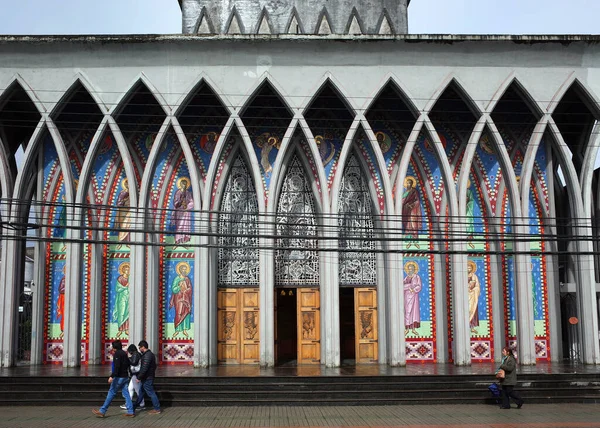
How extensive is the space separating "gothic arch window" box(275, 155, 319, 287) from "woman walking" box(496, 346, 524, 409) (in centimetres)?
671

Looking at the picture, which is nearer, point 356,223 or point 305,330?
point 305,330

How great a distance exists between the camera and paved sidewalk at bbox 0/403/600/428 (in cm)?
1338

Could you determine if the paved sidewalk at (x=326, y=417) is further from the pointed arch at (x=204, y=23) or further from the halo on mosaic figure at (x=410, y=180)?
the pointed arch at (x=204, y=23)

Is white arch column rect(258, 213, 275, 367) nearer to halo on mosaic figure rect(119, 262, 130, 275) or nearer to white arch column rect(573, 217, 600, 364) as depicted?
halo on mosaic figure rect(119, 262, 130, 275)

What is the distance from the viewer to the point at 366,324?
2028 cm

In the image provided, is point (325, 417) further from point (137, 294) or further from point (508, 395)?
point (137, 294)

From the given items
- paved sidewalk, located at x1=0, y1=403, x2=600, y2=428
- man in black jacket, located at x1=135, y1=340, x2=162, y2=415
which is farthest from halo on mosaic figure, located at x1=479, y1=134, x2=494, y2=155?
man in black jacket, located at x1=135, y1=340, x2=162, y2=415

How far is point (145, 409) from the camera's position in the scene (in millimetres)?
15031

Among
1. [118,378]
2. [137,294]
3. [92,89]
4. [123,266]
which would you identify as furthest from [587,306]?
[92,89]

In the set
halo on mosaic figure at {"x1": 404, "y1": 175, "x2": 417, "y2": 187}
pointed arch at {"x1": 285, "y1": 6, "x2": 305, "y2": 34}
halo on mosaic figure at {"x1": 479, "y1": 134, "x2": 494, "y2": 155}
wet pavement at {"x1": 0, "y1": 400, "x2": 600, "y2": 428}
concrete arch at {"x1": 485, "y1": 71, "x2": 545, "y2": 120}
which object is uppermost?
pointed arch at {"x1": 285, "y1": 6, "x2": 305, "y2": 34}

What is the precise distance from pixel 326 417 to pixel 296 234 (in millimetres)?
7035

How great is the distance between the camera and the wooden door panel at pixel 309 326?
2011cm

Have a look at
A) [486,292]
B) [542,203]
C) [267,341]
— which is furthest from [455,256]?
[267,341]

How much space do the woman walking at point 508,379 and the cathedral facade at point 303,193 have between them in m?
3.91
